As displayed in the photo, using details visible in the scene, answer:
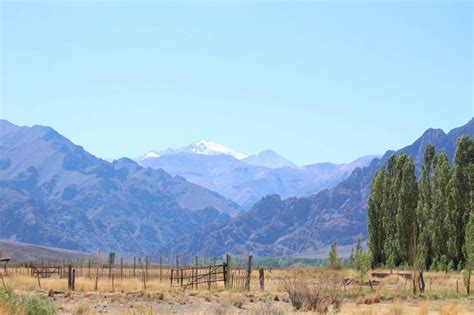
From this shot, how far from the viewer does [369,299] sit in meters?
33.7

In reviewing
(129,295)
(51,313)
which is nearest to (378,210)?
(129,295)

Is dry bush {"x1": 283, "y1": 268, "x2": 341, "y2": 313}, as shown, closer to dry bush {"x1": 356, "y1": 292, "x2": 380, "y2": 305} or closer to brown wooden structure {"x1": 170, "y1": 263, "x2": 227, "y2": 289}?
dry bush {"x1": 356, "y1": 292, "x2": 380, "y2": 305}

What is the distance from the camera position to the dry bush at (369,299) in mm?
33531

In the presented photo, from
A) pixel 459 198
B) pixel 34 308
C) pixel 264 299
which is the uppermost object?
pixel 459 198

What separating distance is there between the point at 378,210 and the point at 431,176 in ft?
21.3

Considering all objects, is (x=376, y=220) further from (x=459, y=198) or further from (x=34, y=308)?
(x=34, y=308)

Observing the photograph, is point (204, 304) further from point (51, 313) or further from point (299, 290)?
point (51, 313)

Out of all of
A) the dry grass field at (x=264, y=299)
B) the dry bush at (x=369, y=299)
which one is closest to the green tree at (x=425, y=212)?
the dry grass field at (x=264, y=299)

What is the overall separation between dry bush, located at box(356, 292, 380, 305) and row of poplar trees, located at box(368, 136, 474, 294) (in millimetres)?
20135

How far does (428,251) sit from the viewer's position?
61.3 meters

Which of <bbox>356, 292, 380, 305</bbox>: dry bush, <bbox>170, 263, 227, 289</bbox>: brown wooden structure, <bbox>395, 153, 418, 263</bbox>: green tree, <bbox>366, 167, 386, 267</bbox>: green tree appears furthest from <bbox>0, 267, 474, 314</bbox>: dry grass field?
<bbox>366, 167, 386, 267</bbox>: green tree

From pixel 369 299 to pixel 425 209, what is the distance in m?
33.4

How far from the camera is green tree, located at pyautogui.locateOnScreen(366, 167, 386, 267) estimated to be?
69.1 meters

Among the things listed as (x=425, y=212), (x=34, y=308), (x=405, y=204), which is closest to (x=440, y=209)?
(x=425, y=212)
